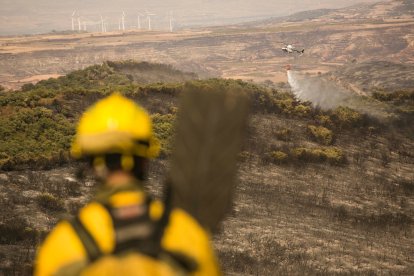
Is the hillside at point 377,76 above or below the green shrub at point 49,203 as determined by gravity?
below

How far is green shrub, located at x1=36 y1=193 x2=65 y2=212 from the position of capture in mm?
16359

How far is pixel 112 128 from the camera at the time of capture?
196 centimetres

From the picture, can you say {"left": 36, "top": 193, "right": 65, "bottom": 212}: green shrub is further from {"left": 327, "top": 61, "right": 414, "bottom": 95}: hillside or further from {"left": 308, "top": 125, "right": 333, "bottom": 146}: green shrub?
{"left": 327, "top": 61, "right": 414, "bottom": 95}: hillside

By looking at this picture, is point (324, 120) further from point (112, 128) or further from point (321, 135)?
point (112, 128)

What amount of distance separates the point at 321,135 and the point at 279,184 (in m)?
6.26

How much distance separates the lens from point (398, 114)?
32.3 metres

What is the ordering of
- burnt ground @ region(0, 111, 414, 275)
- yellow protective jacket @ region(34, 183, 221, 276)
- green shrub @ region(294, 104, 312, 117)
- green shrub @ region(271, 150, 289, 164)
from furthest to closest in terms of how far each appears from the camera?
1. green shrub @ region(294, 104, 312, 117)
2. green shrub @ region(271, 150, 289, 164)
3. burnt ground @ region(0, 111, 414, 275)
4. yellow protective jacket @ region(34, 183, 221, 276)

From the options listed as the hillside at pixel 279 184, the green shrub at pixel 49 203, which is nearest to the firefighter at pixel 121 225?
the hillside at pixel 279 184

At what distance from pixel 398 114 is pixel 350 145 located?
742 centimetres

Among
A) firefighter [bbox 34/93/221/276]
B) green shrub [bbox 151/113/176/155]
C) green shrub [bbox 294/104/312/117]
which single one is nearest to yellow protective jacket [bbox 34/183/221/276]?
firefighter [bbox 34/93/221/276]

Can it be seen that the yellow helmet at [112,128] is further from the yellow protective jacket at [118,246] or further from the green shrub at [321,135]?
the green shrub at [321,135]

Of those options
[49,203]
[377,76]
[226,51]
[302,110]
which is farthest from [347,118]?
[226,51]

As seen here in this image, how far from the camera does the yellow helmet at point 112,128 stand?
1967 millimetres

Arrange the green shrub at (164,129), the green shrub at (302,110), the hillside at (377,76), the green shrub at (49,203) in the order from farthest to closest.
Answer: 1. the hillside at (377,76)
2. the green shrub at (302,110)
3. the green shrub at (164,129)
4. the green shrub at (49,203)
